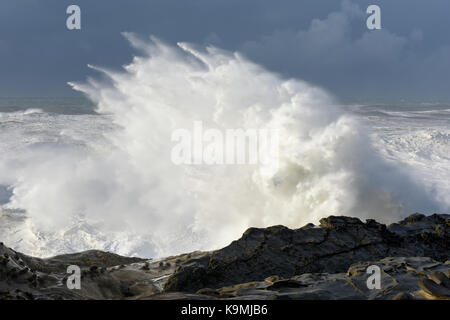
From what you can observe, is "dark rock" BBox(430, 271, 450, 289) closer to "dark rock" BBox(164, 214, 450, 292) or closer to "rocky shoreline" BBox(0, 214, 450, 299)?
"rocky shoreline" BBox(0, 214, 450, 299)

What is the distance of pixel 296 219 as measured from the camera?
1570cm

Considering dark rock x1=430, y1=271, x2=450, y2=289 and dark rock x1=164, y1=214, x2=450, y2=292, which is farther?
dark rock x1=164, y1=214, x2=450, y2=292

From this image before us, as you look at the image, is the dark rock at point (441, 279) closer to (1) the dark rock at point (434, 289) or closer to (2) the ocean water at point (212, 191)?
(1) the dark rock at point (434, 289)

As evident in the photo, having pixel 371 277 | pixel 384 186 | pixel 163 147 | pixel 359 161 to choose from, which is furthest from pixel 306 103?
pixel 371 277

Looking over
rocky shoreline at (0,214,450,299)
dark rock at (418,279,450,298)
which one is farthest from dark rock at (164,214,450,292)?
dark rock at (418,279,450,298)

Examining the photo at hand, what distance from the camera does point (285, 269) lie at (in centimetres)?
645

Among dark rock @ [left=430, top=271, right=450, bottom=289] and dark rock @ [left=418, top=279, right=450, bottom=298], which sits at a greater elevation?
dark rock @ [left=430, top=271, right=450, bottom=289]

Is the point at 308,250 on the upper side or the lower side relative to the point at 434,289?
upper

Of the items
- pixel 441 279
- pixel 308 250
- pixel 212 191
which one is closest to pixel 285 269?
pixel 308 250

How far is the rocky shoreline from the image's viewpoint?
4.61 meters

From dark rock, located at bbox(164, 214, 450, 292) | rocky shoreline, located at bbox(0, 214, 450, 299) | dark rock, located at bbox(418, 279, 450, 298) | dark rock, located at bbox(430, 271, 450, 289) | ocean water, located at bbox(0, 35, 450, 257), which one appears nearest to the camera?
dark rock, located at bbox(418, 279, 450, 298)

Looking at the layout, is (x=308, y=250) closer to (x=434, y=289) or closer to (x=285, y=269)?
(x=285, y=269)

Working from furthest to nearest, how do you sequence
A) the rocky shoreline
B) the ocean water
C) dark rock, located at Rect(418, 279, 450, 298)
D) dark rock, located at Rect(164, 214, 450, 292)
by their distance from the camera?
the ocean water → dark rock, located at Rect(164, 214, 450, 292) → the rocky shoreline → dark rock, located at Rect(418, 279, 450, 298)

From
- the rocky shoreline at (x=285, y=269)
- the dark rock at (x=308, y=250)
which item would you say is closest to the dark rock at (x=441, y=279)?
the rocky shoreline at (x=285, y=269)
